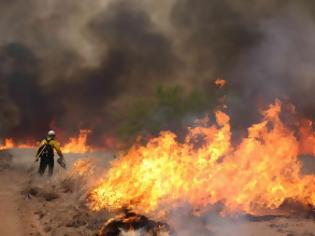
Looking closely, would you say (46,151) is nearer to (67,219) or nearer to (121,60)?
(67,219)

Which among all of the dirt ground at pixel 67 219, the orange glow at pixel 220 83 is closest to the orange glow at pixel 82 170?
the dirt ground at pixel 67 219

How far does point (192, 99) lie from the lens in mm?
24094

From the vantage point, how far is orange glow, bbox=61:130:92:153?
25.6 metres

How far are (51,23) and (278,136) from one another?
19447 millimetres

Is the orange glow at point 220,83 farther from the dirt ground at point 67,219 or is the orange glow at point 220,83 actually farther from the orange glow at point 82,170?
the dirt ground at point 67,219

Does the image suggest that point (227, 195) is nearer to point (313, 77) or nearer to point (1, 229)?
point (1, 229)

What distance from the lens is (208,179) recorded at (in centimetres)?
1327

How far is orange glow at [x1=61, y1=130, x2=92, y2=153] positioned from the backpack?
865cm

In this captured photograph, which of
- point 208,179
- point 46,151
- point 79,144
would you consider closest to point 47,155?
point 46,151

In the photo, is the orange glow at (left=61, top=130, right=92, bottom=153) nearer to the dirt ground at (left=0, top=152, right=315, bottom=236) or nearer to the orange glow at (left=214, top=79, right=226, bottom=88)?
the orange glow at (left=214, top=79, right=226, bottom=88)

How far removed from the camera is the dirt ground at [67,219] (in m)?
11.1

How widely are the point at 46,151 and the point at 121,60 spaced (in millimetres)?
12897

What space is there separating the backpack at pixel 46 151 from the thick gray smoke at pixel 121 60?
10997 millimetres

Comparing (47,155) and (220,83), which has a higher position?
(220,83)
